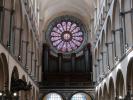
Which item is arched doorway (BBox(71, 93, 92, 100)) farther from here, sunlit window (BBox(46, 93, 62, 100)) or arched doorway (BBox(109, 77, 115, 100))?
arched doorway (BBox(109, 77, 115, 100))

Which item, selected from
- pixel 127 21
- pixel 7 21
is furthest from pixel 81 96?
pixel 7 21

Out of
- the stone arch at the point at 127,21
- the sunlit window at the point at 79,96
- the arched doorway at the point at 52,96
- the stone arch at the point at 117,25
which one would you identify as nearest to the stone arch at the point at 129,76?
the stone arch at the point at 127,21

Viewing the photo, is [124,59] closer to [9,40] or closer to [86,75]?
[9,40]

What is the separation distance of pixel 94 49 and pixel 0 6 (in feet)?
88.8

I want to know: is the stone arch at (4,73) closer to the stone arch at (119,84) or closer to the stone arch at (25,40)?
the stone arch at (25,40)

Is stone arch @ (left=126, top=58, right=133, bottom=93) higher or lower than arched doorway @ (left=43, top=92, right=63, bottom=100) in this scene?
higher

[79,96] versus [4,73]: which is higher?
[4,73]

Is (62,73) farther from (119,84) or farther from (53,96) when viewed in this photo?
(119,84)

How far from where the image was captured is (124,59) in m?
23.8

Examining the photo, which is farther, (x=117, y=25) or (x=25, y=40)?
(x=25, y=40)

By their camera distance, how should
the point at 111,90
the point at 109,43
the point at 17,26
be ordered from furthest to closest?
the point at 109,43
the point at 111,90
the point at 17,26

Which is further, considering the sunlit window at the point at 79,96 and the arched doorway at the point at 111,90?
the sunlit window at the point at 79,96

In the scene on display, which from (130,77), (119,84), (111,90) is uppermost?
(130,77)

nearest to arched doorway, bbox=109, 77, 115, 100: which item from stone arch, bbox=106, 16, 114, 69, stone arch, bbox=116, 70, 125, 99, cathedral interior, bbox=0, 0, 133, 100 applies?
cathedral interior, bbox=0, 0, 133, 100
